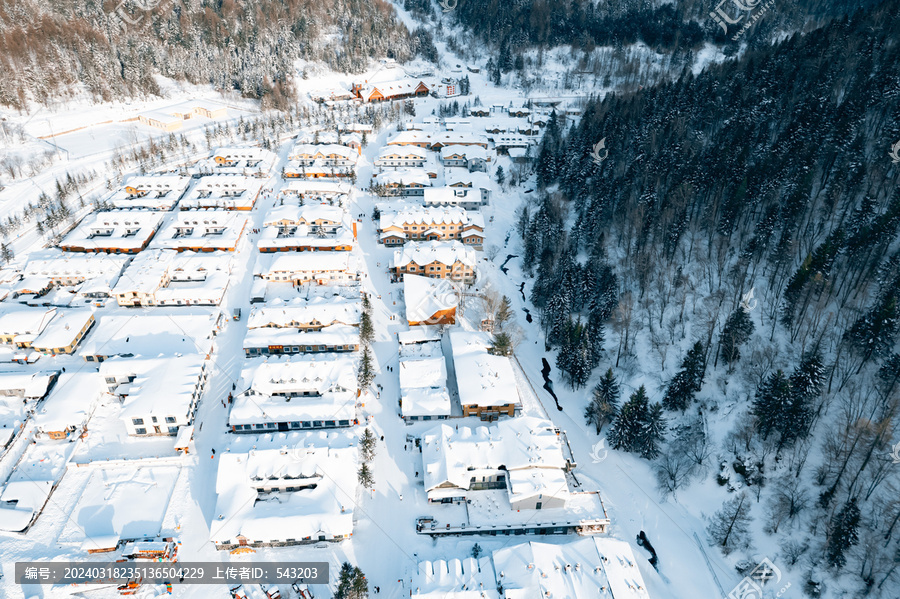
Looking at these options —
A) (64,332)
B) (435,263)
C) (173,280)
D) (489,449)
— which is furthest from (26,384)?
(435,263)

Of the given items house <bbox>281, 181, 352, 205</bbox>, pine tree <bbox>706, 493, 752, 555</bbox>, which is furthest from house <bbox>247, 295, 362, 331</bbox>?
pine tree <bbox>706, 493, 752, 555</bbox>

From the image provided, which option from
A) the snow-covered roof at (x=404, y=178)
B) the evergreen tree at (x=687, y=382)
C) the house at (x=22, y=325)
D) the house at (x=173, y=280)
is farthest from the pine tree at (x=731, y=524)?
the house at (x=22, y=325)

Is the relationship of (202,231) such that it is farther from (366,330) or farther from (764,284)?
(764,284)


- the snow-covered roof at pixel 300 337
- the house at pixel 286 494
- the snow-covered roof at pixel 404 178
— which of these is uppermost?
the snow-covered roof at pixel 404 178

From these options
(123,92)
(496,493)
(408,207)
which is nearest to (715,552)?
(496,493)

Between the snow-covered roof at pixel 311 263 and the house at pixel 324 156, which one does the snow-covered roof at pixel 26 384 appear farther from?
the house at pixel 324 156
